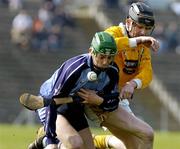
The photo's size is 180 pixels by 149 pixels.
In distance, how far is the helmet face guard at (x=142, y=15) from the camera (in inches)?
554

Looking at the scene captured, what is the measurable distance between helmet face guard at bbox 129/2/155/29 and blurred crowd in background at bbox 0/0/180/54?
1944cm

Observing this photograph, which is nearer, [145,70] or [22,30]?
[145,70]

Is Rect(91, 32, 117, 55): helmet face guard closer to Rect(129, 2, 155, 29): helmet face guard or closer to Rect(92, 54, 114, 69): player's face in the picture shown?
Rect(92, 54, 114, 69): player's face

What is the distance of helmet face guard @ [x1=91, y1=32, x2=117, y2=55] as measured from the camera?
42.8ft

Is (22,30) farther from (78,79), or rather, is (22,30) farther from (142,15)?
(78,79)

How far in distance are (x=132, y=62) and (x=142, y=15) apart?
735mm

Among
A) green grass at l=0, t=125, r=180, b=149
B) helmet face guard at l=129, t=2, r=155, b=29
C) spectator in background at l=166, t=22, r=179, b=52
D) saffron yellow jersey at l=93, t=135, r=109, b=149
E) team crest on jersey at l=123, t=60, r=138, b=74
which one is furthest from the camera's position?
spectator in background at l=166, t=22, r=179, b=52

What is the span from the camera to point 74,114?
13750 millimetres

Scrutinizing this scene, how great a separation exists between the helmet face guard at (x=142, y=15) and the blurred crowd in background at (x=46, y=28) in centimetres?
1944

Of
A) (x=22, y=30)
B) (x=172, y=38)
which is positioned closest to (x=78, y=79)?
(x=22, y=30)

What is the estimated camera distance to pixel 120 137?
14500mm

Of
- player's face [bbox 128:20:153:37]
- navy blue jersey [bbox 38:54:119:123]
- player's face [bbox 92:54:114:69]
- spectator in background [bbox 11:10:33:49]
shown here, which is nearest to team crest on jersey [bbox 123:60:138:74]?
player's face [bbox 128:20:153:37]

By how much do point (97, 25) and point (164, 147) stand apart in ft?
53.4

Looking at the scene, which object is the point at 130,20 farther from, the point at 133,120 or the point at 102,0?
the point at 102,0
